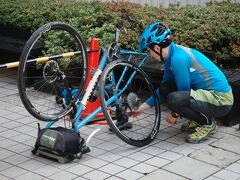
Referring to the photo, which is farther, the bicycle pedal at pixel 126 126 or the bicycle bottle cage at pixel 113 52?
the bicycle pedal at pixel 126 126

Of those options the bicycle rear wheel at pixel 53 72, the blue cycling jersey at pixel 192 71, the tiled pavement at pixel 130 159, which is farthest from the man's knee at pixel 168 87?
the bicycle rear wheel at pixel 53 72

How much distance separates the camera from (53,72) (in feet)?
17.6

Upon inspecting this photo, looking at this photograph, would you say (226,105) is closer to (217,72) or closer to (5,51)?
(217,72)

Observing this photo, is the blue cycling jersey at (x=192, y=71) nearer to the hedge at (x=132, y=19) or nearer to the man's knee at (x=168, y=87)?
the man's knee at (x=168, y=87)

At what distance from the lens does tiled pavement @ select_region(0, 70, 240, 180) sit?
5059 millimetres

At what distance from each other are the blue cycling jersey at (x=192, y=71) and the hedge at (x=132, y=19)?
3.96 feet

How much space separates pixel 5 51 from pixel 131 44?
9.09ft

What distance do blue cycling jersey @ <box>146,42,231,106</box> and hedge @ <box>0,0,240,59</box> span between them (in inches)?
47.6

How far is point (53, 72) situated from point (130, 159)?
1.19 metres

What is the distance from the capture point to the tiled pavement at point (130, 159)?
5.06m

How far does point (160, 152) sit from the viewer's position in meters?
5.60

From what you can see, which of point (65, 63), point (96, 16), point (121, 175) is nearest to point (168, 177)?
point (121, 175)

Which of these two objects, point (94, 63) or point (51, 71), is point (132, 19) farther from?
point (51, 71)

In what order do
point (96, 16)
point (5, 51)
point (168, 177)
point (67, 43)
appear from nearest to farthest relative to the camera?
Answer: point (168, 177)
point (67, 43)
point (96, 16)
point (5, 51)
